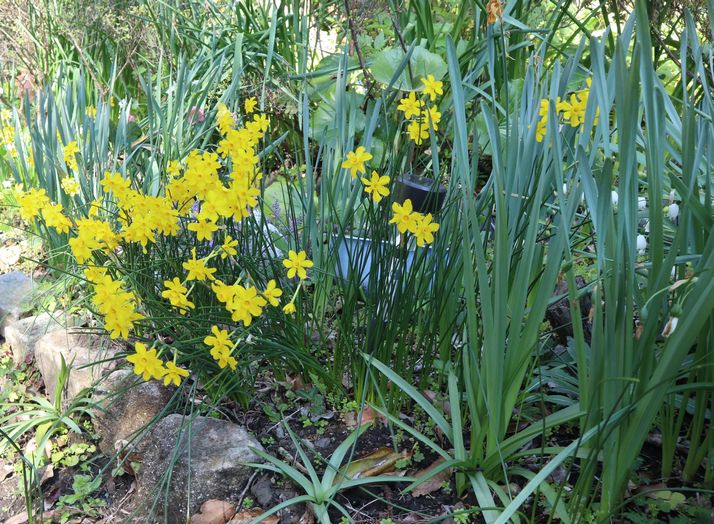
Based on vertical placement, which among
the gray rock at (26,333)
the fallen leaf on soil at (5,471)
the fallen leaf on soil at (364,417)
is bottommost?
the fallen leaf on soil at (5,471)

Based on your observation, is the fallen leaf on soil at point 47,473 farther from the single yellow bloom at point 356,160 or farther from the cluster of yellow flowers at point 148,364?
the single yellow bloom at point 356,160

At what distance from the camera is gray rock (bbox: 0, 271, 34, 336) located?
113 inches

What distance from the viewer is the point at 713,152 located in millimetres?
1540

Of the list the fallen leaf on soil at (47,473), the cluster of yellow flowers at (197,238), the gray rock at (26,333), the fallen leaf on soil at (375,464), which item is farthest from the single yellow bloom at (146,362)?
the gray rock at (26,333)

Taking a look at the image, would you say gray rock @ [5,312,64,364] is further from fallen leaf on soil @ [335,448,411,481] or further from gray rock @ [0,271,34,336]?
fallen leaf on soil @ [335,448,411,481]

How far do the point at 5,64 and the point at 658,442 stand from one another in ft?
14.3

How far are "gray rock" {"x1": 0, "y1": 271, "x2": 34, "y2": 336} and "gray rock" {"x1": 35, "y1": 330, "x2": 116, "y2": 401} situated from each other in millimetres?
428

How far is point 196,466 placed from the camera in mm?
1766

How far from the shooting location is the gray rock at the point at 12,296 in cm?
286

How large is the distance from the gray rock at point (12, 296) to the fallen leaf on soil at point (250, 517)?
5.26 ft

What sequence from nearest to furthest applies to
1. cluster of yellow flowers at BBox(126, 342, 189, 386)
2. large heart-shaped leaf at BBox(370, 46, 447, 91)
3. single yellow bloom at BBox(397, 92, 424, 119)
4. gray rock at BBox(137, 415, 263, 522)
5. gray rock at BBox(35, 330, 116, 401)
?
cluster of yellow flowers at BBox(126, 342, 189, 386)
gray rock at BBox(137, 415, 263, 522)
single yellow bloom at BBox(397, 92, 424, 119)
gray rock at BBox(35, 330, 116, 401)
large heart-shaped leaf at BBox(370, 46, 447, 91)

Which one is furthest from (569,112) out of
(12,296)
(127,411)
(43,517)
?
(12,296)

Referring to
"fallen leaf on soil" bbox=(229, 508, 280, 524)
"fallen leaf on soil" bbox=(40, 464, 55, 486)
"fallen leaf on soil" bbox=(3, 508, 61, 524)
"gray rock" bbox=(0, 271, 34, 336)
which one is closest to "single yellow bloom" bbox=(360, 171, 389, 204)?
"fallen leaf on soil" bbox=(229, 508, 280, 524)

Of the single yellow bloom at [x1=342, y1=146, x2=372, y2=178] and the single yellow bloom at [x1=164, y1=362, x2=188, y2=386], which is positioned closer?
the single yellow bloom at [x1=164, y1=362, x2=188, y2=386]
